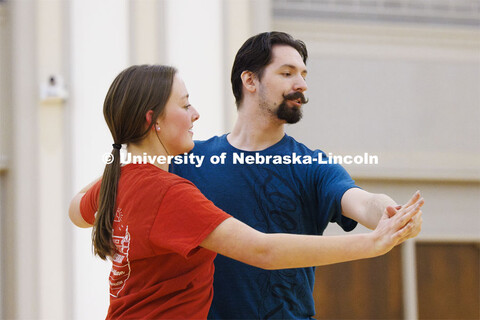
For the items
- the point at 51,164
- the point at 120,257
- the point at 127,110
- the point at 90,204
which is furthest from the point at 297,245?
the point at 51,164

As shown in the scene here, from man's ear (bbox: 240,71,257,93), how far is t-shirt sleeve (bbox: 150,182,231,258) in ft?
3.77

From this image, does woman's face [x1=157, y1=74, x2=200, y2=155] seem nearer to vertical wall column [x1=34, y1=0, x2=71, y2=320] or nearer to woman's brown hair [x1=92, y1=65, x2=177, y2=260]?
woman's brown hair [x1=92, y1=65, x2=177, y2=260]

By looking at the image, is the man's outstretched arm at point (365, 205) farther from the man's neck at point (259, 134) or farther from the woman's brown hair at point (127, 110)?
the woman's brown hair at point (127, 110)

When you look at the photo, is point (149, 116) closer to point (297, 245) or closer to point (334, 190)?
point (297, 245)

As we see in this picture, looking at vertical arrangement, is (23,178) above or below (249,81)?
below

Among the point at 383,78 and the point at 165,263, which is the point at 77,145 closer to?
the point at 383,78

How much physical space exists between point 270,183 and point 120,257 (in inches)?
36.5

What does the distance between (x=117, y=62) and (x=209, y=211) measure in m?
4.48

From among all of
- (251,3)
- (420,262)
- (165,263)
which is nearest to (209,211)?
(165,263)

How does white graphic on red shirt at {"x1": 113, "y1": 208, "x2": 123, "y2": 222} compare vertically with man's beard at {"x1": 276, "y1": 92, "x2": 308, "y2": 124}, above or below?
below

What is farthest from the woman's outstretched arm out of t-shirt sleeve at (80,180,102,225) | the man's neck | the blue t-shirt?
the man's neck

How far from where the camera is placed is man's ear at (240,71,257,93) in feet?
10.0

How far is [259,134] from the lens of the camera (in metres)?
2.95

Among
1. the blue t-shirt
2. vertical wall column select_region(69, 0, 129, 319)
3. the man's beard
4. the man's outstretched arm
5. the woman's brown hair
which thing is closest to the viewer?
the woman's brown hair
